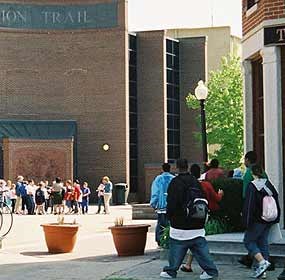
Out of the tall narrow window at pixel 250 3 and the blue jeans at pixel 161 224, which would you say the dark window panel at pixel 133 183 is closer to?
the tall narrow window at pixel 250 3

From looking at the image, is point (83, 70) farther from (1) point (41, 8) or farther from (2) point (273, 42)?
(2) point (273, 42)

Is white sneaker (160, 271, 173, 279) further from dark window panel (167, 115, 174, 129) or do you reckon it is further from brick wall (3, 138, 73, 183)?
dark window panel (167, 115, 174, 129)

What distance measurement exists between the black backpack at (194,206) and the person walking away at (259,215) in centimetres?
84

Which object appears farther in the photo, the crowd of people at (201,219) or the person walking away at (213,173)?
the person walking away at (213,173)

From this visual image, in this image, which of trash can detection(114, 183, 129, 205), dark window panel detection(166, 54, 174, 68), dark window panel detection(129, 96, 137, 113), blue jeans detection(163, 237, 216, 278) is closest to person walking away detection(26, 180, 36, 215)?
trash can detection(114, 183, 129, 205)

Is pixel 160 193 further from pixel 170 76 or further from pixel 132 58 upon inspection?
pixel 170 76

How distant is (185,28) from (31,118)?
111 ft

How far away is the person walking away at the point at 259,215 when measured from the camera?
39.2 ft

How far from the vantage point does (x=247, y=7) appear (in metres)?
17.6

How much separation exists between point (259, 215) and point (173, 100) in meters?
45.8

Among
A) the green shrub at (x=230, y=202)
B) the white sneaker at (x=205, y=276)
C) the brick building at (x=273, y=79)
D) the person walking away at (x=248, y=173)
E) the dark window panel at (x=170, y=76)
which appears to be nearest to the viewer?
the white sneaker at (x=205, y=276)

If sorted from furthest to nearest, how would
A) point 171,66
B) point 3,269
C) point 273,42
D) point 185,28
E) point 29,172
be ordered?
point 185,28 < point 171,66 < point 29,172 < point 273,42 < point 3,269

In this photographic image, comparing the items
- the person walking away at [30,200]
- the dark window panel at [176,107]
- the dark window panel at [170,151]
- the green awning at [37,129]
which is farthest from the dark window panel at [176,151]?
the person walking away at [30,200]

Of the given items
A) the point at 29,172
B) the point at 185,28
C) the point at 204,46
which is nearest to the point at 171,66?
the point at 204,46
